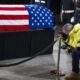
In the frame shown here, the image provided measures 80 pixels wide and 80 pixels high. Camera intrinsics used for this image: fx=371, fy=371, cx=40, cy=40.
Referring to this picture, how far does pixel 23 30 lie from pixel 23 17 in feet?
1.08

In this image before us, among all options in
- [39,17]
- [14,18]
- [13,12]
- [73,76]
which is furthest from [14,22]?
[73,76]

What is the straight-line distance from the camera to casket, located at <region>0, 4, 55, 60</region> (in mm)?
9094

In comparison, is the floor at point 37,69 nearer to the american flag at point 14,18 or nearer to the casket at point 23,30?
the casket at point 23,30

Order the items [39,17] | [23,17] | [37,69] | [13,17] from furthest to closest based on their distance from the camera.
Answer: [39,17] < [23,17] < [13,17] < [37,69]

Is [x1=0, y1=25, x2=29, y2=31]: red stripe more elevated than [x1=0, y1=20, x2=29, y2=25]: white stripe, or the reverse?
[x1=0, y1=20, x2=29, y2=25]: white stripe

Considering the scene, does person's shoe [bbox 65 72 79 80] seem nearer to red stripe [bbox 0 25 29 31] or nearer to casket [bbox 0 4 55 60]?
casket [bbox 0 4 55 60]

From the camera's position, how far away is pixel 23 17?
30.7ft

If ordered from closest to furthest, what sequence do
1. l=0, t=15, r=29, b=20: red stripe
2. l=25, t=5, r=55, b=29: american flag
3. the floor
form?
the floor
l=0, t=15, r=29, b=20: red stripe
l=25, t=5, r=55, b=29: american flag

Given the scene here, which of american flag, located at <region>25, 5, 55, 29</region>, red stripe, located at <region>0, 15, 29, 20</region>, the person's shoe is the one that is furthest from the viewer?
american flag, located at <region>25, 5, 55, 29</region>

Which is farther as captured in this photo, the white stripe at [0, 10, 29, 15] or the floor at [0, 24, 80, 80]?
the white stripe at [0, 10, 29, 15]

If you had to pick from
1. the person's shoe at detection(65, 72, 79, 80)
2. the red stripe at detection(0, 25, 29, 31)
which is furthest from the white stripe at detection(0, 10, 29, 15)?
the person's shoe at detection(65, 72, 79, 80)

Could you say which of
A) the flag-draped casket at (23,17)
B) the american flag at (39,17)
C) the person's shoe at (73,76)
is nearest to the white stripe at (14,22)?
the flag-draped casket at (23,17)

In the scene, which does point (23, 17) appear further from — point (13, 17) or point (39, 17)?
point (39, 17)

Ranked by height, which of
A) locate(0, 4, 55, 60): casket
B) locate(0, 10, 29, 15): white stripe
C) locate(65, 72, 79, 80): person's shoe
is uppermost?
locate(0, 10, 29, 15): white stripe
